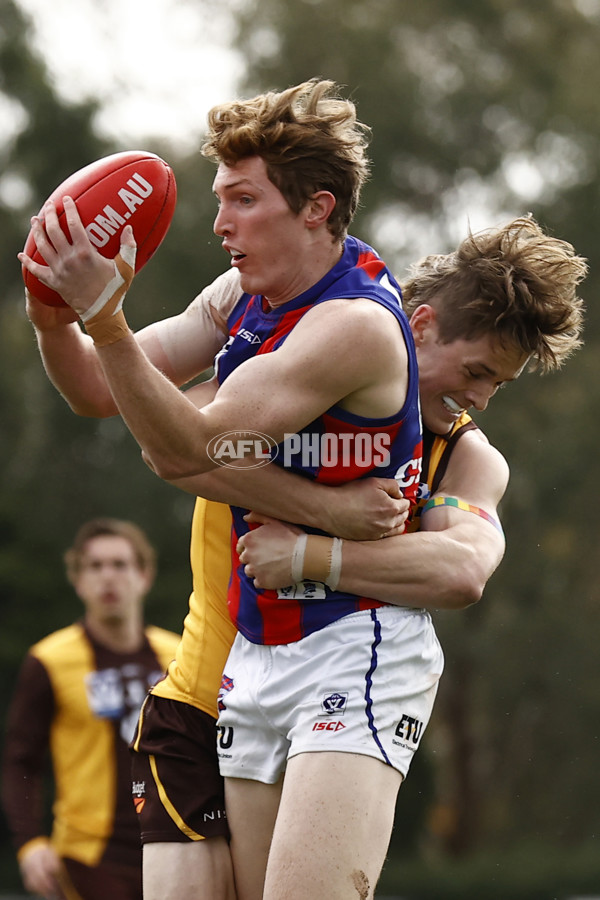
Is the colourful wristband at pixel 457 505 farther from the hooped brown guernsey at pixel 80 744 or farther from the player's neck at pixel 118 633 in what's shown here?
the player's neck at pixel 118 633

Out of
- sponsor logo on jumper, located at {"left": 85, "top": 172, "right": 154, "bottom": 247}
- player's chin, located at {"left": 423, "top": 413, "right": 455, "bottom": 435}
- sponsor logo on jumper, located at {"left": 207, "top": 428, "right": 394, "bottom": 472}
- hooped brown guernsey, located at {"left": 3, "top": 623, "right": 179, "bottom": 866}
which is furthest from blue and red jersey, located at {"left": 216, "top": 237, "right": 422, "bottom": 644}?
hooped brown guernsey, located at {"left": 3, "top": 623, "right": 179, "bottom": 866}

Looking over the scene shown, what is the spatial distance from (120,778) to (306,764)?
2.84 metres

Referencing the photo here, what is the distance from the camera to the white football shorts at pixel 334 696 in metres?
3.38

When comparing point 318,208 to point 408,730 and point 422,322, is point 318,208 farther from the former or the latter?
point 408,730

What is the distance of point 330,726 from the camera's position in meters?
3.35

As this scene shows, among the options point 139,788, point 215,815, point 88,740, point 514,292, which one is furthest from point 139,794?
point 88,740

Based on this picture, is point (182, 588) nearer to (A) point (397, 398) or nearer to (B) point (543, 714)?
(B) point (543, 714)

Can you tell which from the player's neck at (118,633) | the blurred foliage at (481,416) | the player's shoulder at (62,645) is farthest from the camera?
the blurred foliage at (481,416)

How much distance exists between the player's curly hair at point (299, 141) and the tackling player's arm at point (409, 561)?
2.80 ft

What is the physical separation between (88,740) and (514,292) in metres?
3.28

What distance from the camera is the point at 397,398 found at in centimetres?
341

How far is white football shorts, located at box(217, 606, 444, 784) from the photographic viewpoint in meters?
3.38

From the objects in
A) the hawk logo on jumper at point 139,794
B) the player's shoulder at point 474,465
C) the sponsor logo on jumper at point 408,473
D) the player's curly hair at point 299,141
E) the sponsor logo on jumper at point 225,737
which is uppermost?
the player's curly hair at point 299,141

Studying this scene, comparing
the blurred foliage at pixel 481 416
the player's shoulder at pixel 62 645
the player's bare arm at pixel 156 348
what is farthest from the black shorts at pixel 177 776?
the blurred foliage at pixel 481 416
